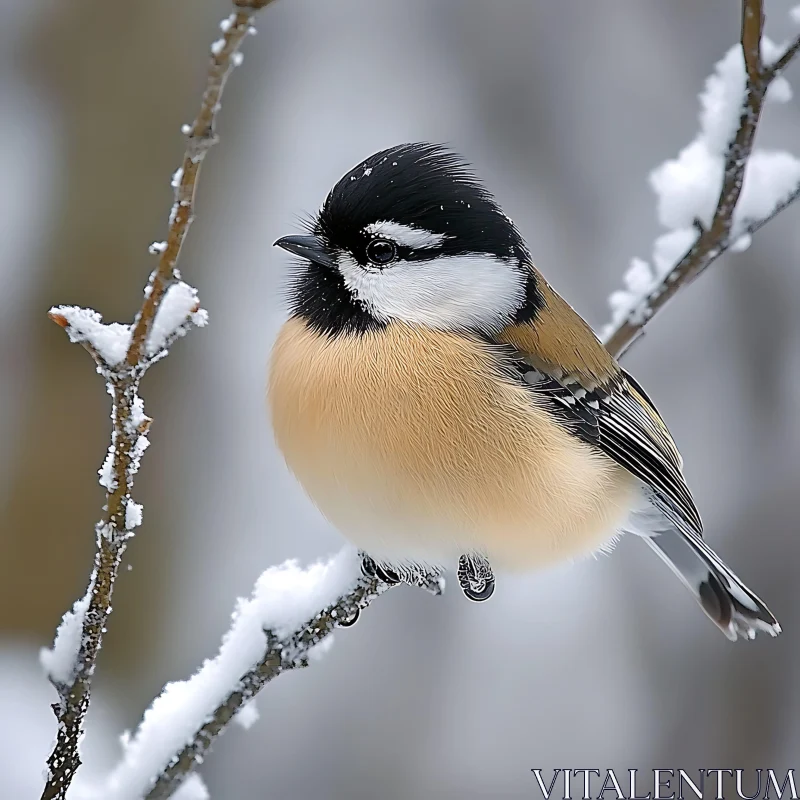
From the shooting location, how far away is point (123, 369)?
3.85 feet

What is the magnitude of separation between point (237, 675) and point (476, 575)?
2.25 ft

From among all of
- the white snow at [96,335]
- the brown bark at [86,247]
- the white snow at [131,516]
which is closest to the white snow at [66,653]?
the white snow at [131,516]

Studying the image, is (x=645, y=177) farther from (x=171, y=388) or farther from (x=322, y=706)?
(x=322, y=706)

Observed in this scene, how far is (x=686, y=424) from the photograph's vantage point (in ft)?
15.0

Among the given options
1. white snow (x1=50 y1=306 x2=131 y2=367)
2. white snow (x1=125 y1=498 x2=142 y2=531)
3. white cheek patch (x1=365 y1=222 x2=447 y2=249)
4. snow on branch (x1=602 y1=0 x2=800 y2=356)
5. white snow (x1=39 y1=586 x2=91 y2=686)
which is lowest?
white snow (x1=39 y1=586 x2=91 y2=686)

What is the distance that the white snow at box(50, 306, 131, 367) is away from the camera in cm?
117

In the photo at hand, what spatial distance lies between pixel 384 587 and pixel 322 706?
2.46m

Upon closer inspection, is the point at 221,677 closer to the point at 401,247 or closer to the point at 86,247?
the point at 401,247

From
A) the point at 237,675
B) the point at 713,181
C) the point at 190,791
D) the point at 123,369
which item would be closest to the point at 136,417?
the point at 123,369

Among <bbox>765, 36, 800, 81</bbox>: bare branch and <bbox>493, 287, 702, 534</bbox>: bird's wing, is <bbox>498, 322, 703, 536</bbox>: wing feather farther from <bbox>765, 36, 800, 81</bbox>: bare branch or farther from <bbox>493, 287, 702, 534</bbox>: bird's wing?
<bbox>765, 36, 800, 81</bbox>: bare branch

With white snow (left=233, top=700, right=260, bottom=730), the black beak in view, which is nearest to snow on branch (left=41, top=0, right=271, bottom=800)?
white snow (left=233, top=700, right=260, bottom=730)

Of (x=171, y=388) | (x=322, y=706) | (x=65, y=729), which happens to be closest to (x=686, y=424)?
(x=322, y=706)

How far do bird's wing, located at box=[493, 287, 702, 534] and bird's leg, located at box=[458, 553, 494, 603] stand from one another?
0.39 metres

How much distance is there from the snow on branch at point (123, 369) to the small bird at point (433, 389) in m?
0.69
